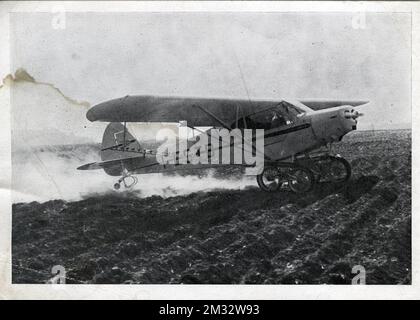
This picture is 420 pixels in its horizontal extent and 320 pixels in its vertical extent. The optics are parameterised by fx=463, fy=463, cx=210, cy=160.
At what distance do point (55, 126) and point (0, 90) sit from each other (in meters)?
0.44

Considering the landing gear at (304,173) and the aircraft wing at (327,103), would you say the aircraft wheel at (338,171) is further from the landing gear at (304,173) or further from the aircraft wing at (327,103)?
the aircraft wing at (327,103)

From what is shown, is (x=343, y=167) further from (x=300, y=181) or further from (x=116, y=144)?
(x=116, y=144)

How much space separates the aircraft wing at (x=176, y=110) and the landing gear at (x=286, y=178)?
419mm

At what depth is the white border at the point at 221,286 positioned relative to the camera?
308 cm

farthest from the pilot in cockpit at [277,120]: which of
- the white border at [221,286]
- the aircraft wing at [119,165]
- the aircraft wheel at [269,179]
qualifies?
the aircraft wing at [119,165]

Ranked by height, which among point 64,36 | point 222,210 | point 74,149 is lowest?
point 222,210

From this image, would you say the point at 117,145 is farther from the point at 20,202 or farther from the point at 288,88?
the point at 288,88

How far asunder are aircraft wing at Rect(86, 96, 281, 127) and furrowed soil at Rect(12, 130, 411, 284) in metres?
0.50

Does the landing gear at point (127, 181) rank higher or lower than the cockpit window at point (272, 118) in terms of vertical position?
lower

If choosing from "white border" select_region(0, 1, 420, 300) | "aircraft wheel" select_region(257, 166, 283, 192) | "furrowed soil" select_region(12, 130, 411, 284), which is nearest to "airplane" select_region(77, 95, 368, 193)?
"aircraft wheel" select_region(257, 166, 283, 192)

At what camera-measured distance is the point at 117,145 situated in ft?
10.3
